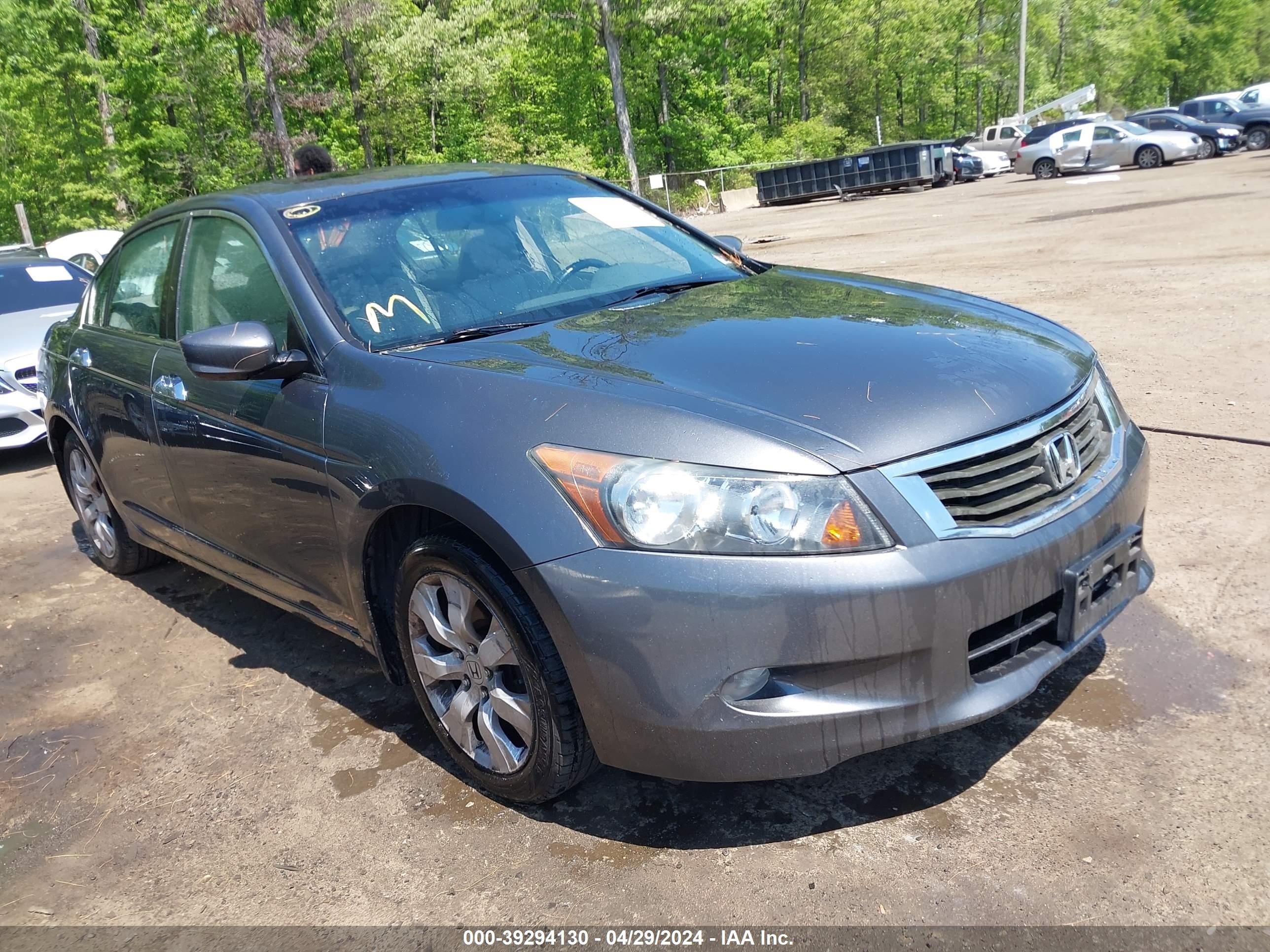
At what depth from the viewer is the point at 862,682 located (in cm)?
230

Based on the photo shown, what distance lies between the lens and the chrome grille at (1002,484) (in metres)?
2.35

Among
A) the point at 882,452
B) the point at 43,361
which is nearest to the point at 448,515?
the point at 882,452

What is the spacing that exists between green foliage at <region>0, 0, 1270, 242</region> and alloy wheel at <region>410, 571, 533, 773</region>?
74.3 ft

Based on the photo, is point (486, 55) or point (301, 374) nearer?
point (301, 374)

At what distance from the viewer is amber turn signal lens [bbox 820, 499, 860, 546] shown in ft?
7.40

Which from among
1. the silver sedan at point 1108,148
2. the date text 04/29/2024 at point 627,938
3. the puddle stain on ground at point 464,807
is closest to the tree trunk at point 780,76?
the silver sedan at point 1108,148

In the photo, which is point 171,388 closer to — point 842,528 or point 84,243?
point 842,528

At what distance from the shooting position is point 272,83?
32688mm

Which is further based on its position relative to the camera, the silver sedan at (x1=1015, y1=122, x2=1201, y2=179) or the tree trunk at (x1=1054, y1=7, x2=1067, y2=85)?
the tree trunk at (x1=1054, y1=7, x2=1067, y2=85)

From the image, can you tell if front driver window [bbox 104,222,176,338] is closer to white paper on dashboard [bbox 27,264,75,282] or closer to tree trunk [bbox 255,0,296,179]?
white paper on dashboard [bbox 27,264,75,282]

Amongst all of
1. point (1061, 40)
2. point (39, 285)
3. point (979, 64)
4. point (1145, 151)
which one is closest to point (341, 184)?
point (39, 285)

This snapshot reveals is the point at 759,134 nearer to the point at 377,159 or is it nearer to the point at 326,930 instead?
the point at 377,159

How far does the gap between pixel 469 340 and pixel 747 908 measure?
1.66 metres

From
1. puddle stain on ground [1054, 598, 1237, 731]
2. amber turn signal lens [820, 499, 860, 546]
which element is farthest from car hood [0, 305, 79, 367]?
puddle stain on ground [1054, 598, 1237, 731]
